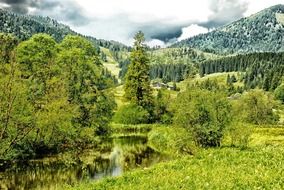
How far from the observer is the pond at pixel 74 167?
3509 centimetres

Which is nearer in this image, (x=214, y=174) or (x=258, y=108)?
(x=214, y=174)

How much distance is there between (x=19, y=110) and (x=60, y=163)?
295 inches

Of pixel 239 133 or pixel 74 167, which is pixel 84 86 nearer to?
pixel 74 167

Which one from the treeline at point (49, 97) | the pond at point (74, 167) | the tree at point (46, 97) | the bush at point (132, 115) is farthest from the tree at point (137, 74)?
the pond at point (74, 167)

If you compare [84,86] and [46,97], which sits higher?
[84,86]

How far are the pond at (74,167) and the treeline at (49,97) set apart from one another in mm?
2813

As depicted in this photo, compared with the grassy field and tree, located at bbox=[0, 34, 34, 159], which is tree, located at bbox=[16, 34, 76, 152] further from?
the grassy field

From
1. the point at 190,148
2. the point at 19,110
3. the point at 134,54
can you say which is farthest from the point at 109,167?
the point at 134,54

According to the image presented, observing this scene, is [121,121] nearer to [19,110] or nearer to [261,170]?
[19,110]

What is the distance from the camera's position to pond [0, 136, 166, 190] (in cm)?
3509

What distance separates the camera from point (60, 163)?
45531mm

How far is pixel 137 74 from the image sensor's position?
94.6m

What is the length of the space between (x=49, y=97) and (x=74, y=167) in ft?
48.1

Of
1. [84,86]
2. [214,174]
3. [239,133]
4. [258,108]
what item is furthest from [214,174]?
[258,108]
